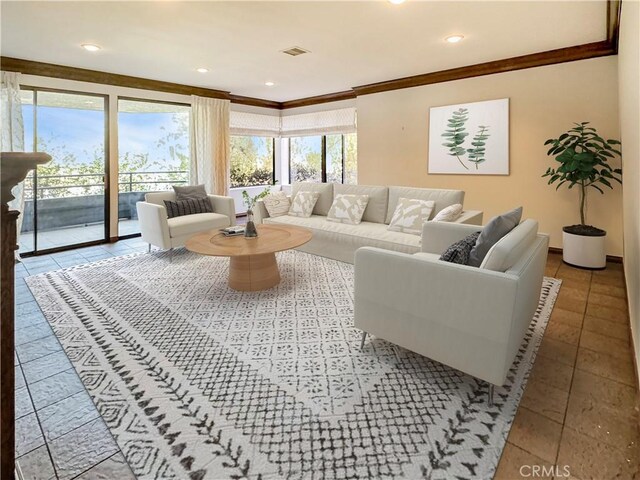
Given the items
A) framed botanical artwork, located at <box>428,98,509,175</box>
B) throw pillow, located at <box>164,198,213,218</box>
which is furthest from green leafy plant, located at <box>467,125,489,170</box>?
throw pillow, located at <box>164,198,213,218</box>

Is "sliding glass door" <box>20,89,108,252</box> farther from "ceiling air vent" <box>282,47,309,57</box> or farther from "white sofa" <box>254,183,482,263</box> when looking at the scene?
"ceiling air vent" <box>282,47,309,57</box>

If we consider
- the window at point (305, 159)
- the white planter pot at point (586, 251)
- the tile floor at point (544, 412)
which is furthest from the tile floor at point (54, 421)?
the window at point (305, 159)

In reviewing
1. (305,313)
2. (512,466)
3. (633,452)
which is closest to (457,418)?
(512,466)

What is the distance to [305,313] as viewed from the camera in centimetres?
290

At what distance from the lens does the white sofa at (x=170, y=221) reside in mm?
4398

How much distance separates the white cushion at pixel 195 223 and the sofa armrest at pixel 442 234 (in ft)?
9.49

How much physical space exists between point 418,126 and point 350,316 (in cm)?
377

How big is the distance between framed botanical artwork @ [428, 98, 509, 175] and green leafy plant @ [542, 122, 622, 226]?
2.17 feet

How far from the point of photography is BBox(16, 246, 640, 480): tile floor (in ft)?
4.81

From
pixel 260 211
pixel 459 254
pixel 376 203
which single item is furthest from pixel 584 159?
pixel 260 211

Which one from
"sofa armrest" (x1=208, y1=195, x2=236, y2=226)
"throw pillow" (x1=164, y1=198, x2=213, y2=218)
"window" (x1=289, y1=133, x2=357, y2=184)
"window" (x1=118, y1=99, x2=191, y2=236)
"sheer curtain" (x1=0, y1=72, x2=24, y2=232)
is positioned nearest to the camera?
"sheer curtain" (x1=0, y1=72, x2=24, y2=232)

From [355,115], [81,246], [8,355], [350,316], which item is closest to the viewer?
[8,355]

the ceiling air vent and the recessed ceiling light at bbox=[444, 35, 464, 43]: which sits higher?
the ceiling air vent

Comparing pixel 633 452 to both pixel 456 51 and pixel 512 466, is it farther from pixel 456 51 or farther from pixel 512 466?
pixel 456 51
